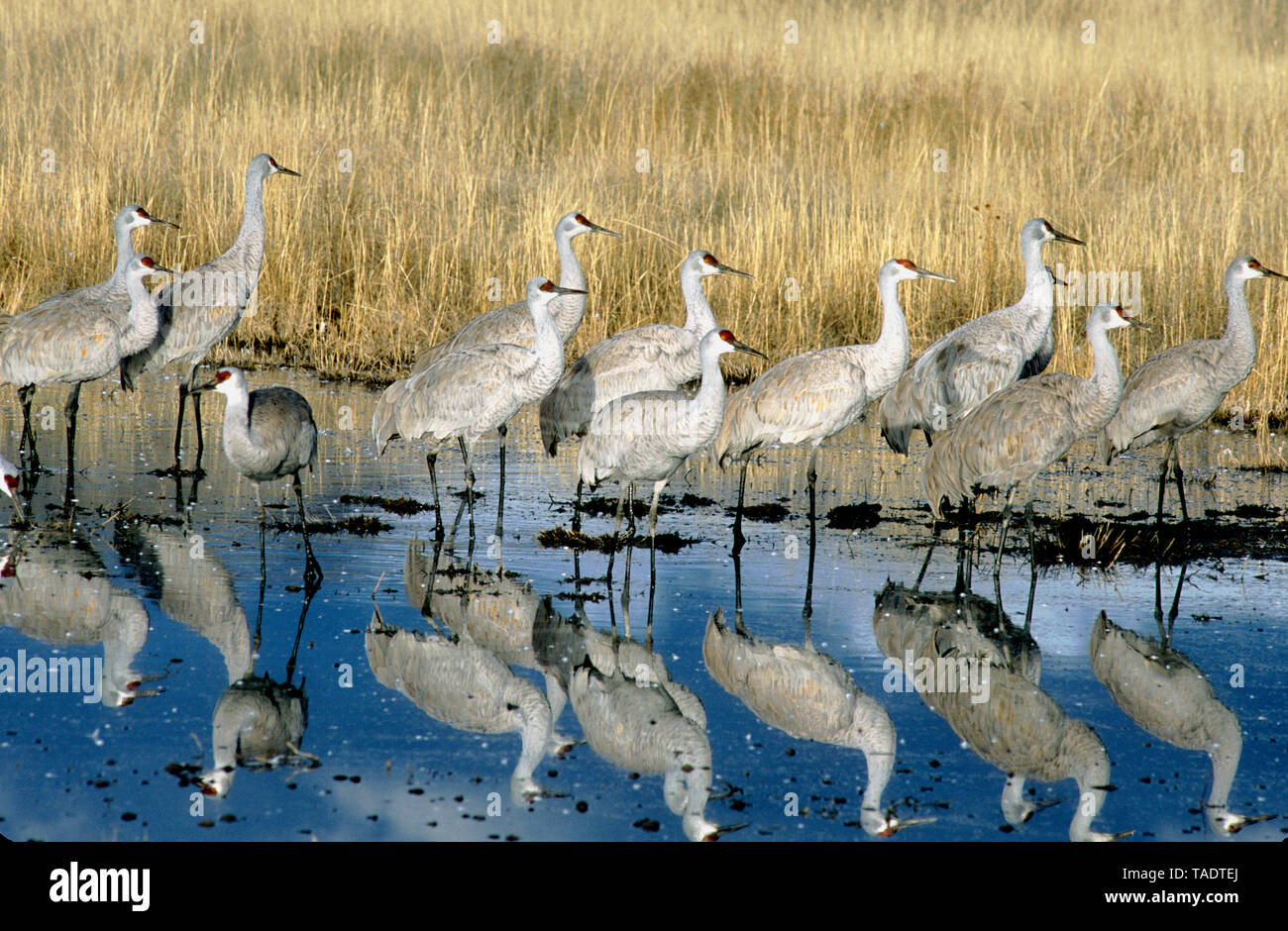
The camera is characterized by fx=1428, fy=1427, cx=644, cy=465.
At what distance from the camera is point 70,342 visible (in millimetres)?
A: 8531

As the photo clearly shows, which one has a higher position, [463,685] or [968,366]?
[968,366]

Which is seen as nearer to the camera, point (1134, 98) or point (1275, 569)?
point (1275, 569)

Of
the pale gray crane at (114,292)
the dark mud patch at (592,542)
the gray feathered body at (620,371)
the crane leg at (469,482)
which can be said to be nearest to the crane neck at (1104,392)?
the dark mud patch at (592,542)

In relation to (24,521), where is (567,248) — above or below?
above

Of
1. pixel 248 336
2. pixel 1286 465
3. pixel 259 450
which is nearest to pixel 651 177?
pixel 248 336

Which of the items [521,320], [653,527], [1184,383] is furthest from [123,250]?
[1184,383]

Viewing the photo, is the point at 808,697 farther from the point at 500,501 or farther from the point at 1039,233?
the point at 1039,233

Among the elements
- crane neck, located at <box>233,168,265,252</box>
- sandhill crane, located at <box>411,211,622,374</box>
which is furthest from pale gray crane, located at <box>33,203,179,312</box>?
sandhill crane, located at <box>411,211,622,374</box>

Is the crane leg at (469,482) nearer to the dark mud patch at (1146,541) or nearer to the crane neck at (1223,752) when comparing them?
the dark mud patch at (1146,541)

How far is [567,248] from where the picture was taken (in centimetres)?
983

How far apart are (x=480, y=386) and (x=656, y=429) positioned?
1.30m

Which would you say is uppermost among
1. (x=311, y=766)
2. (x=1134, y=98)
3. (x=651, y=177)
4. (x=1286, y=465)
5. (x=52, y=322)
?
(x=1134, y=98)

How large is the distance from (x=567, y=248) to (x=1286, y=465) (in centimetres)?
504

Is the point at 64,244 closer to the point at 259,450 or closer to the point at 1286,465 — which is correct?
the point at 259,450
